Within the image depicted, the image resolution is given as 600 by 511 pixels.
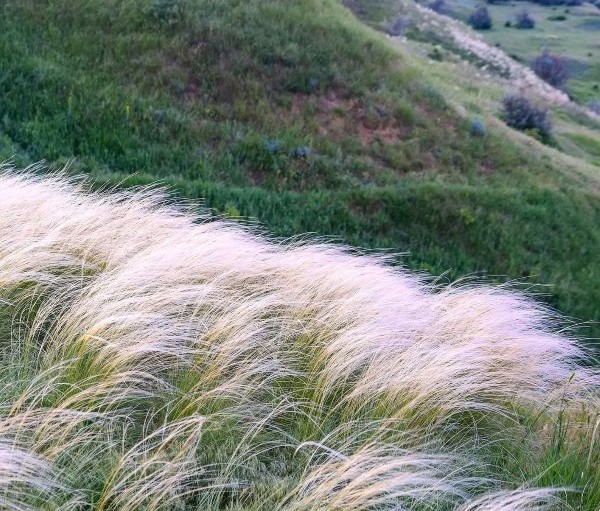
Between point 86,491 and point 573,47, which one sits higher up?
point 86,491

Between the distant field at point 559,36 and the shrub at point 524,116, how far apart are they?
2735cm

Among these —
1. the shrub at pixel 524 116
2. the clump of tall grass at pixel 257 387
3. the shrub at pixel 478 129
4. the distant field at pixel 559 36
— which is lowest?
the distant field at pixel 559 36

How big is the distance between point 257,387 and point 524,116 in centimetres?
1919

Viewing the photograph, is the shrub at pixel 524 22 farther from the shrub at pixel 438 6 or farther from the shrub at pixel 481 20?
the shrub at pixel 438 6

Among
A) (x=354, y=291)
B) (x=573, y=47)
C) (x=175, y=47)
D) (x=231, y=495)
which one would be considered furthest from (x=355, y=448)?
(x=573, y=47)

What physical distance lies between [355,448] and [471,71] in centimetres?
2673

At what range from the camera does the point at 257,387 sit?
2.94 meters

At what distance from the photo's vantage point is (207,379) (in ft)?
9.73

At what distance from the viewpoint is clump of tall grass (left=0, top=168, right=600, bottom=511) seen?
2309 millimetres

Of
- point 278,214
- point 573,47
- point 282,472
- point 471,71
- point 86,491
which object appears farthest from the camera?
point 573,47

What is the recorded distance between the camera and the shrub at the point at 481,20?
61469 mm

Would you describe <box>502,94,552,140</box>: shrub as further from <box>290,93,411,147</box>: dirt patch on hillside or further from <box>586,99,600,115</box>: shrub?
<box>586,99,600,115</box>: shrub

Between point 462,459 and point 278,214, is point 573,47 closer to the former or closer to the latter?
point 278,214

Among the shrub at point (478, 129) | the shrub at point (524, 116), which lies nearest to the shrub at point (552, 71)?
the shrub at point (524, 116)
